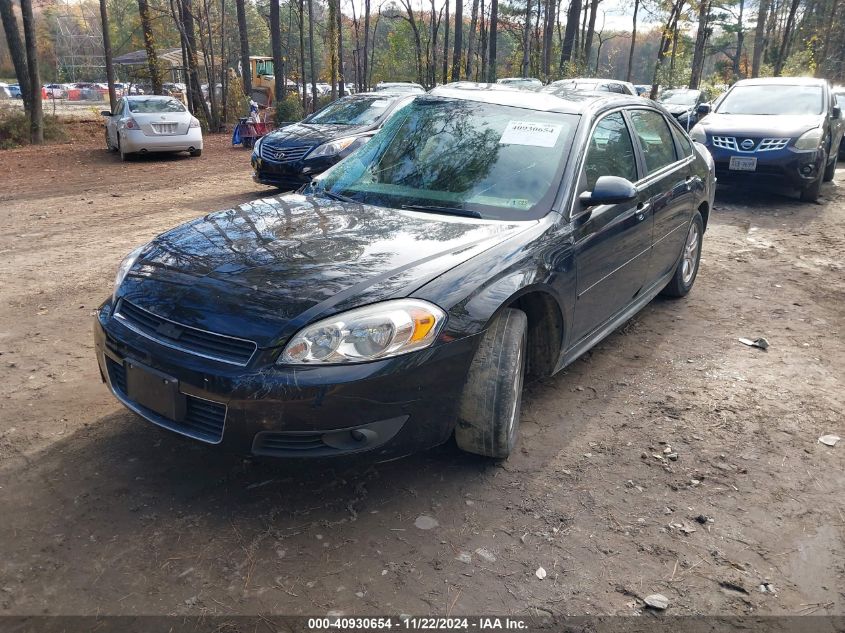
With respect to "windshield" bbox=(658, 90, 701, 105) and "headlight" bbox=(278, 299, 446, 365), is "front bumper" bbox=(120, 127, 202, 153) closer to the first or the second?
"headlight" bbox=(278, 299, 446, 365)

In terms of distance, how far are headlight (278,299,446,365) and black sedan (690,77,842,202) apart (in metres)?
8.46

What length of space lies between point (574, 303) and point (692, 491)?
3.52 ft

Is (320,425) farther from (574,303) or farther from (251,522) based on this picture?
(574,303)

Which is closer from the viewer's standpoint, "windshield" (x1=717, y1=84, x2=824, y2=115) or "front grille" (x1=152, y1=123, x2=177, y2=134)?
"windshield" (x1=717, y1=84, x2=824, y2=115)

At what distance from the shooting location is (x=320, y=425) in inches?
102

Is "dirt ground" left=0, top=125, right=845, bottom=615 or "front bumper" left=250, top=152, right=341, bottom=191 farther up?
"front bumper" left=250, top=152, right=341, bottom=191

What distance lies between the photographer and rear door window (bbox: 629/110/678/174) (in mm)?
4590

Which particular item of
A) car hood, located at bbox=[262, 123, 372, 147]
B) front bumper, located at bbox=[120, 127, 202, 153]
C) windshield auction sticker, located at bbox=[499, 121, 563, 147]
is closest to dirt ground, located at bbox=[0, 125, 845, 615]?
windshield auction sticker, located at bbox=[499, 121, 563, 147]

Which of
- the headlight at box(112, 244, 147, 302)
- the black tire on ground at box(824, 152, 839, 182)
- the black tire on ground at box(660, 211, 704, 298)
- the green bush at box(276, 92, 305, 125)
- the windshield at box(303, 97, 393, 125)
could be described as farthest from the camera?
the green bush at box(276, 92, 305, 125)

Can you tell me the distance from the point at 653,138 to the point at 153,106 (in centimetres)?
1330

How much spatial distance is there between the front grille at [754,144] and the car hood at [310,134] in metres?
5.14

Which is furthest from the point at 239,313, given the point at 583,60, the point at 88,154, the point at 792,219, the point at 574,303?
the point at 583,60

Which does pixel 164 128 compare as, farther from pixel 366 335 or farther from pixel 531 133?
pixel 366 335

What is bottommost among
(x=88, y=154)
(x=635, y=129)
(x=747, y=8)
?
(x=88, y=154)
